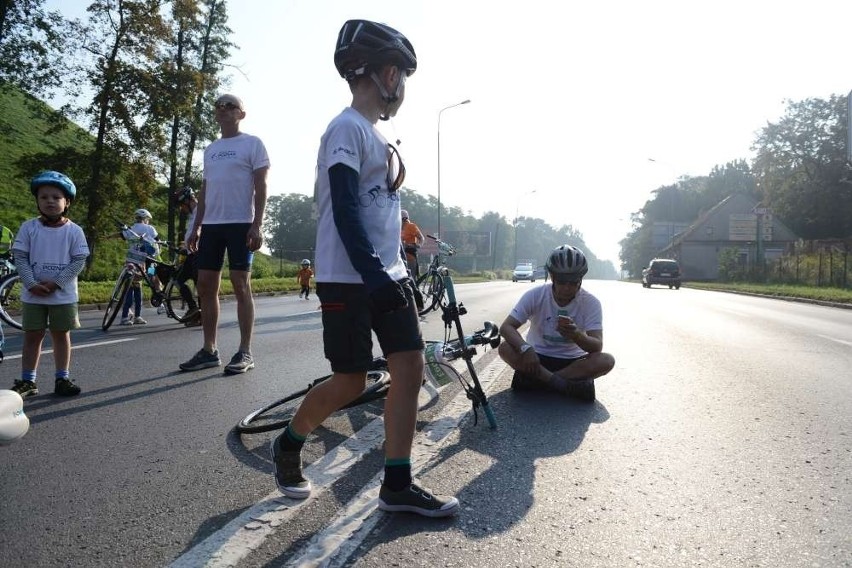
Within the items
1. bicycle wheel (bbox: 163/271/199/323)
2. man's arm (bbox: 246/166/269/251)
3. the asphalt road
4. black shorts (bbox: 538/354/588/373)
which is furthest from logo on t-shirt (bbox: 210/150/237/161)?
bicycle wheel (bbox: 163/271/199/323)

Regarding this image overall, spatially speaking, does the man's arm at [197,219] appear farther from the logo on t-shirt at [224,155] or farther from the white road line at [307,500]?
the white road line at [307,500]

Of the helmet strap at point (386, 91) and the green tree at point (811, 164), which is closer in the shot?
the helmet strap at point (386, 91)

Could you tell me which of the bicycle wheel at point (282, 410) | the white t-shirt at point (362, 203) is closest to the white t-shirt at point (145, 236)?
the bicycle wheel at point (282, 410)

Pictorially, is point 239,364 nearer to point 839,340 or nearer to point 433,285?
point 433,285

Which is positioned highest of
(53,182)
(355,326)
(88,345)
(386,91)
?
(386,91)

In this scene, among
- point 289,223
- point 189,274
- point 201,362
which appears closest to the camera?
point 201,362

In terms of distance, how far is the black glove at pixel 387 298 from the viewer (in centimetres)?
240

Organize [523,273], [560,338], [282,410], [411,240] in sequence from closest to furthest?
[282,410] < [560,338] < [411,240] < [523,273]

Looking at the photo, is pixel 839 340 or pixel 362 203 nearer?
pixel 362 203

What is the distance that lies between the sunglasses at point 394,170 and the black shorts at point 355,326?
430 mm

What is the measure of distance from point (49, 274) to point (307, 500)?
2932mm

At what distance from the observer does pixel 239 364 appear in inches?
225

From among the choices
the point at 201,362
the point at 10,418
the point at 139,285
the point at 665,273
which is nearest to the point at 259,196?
the point at 201,362

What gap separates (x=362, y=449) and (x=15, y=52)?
21866 mm
